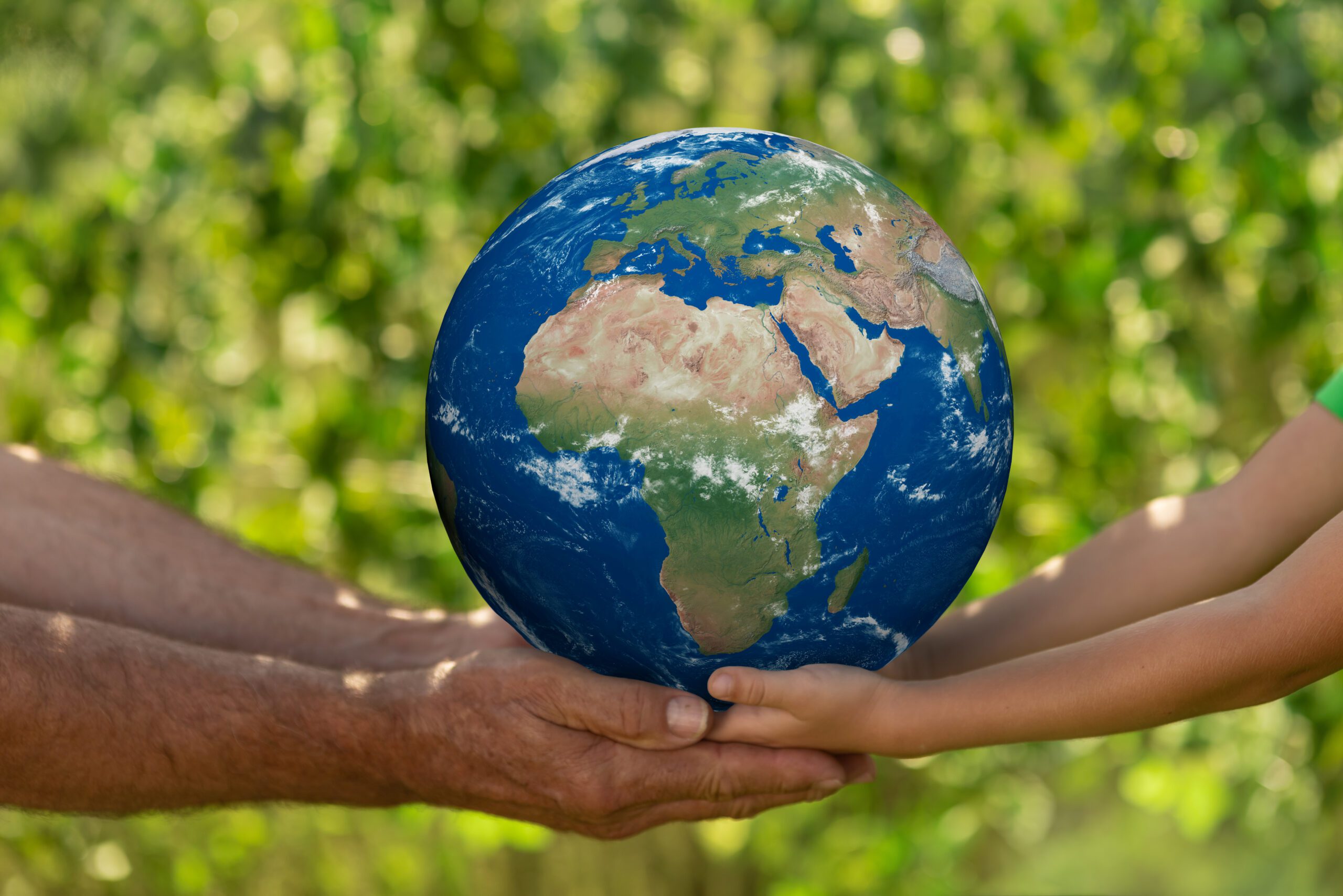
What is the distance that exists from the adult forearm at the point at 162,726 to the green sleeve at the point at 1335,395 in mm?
1527

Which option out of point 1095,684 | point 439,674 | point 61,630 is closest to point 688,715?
point 439,674

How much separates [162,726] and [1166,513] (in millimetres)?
1621

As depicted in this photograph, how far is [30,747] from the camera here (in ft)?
5.39

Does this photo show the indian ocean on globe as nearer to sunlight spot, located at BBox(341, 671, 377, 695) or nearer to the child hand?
the child hand

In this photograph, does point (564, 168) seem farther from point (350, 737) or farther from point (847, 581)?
point (847, 581)

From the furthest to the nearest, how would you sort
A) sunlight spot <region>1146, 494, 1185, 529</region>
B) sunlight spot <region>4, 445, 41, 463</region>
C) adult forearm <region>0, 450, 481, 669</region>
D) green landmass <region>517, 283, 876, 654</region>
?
sunlight spot <region>4, 445, 41, 463</region>
adult forearm <region>0, 450, 481, 669</region>
sunlight spot <region>1146, 494, 1185, 529</region>
green landmass <region>517, 283, 876, 654</region>

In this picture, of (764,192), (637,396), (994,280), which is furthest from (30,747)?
(994,280)

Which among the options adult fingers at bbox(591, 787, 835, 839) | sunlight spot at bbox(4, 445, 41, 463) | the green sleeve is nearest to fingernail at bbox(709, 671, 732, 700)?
adult fingers at bbox(591, 787, 835, 839)

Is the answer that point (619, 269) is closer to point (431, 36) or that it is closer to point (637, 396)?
point (637, 396)

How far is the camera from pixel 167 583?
217cm

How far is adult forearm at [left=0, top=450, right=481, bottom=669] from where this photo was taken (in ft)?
6.87

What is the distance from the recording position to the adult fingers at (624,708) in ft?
5.40

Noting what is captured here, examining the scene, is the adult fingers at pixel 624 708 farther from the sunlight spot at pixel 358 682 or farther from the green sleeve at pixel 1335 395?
the green sleeve at pixel 1335 395

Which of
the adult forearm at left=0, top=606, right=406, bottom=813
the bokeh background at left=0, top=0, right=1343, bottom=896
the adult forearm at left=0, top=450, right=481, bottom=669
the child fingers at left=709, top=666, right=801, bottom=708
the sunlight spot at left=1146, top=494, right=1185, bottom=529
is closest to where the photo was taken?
the child fingers at left=709, top=666, right=801, bottom=708
